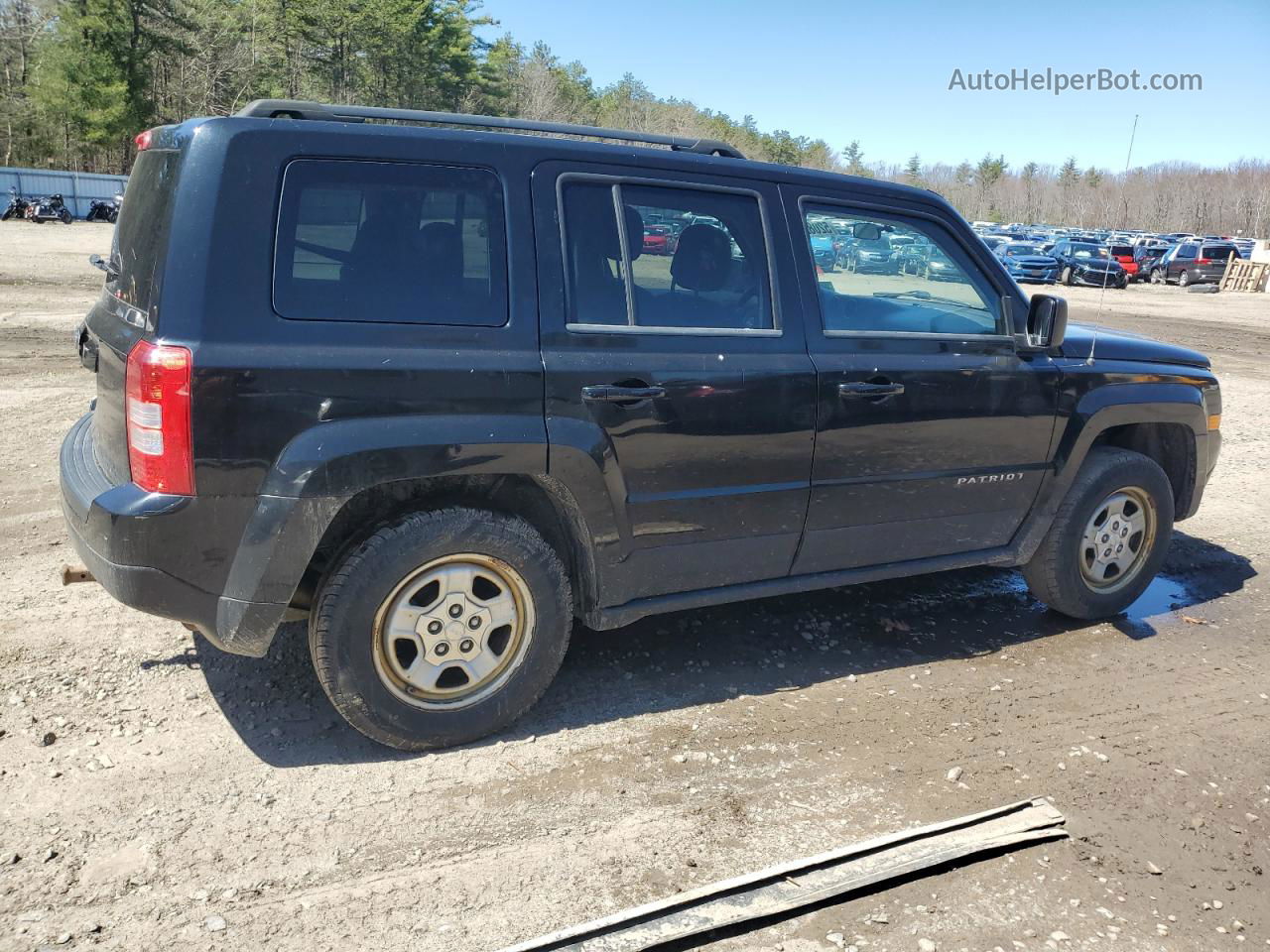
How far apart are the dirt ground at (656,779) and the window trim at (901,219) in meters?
1.45

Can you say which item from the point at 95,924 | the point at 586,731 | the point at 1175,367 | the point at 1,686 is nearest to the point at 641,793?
the point at 586,731

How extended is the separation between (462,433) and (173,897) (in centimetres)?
154

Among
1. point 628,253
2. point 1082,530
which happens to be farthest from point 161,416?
point 1082,530

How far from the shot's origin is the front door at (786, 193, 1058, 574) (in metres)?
3.96

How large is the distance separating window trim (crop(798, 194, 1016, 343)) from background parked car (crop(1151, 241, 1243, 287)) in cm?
3977

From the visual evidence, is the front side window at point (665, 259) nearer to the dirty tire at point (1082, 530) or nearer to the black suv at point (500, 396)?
the black suv at point (500, 396)

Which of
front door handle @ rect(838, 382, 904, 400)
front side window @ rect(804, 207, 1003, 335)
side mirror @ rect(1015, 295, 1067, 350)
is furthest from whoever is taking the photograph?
side mirror @ rect(1015, 295, 1067, 350)

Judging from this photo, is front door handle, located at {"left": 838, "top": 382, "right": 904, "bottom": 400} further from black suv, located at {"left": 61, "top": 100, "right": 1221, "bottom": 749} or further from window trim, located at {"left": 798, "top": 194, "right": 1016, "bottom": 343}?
window trim, located at {"left": 798, "top": 194, "right": 1016, "bottom": 343}

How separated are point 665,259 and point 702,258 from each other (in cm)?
18

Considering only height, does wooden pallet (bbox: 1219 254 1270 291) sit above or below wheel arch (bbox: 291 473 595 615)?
above

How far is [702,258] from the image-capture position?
12.4 feet

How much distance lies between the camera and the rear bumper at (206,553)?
2955 mm

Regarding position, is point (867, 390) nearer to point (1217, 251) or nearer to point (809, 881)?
point (809, 881)

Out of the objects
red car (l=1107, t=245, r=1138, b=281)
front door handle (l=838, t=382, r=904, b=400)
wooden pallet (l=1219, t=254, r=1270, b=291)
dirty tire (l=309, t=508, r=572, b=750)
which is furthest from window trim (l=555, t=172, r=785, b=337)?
wooden pallet (l=1219, t=254, r=1270, b=291)
